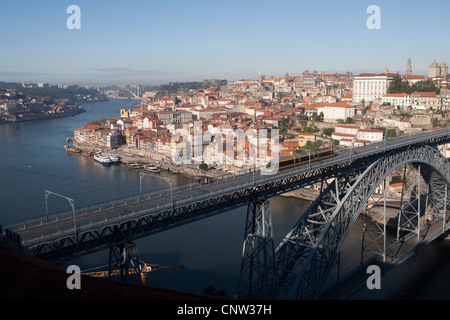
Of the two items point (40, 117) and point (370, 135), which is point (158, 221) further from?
point (40, 117)

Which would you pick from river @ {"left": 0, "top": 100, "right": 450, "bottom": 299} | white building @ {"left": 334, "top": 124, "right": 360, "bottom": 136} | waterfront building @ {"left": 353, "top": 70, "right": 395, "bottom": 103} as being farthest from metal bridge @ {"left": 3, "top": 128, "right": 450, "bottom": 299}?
waterfront building @ {"left": 353, "top": 70, "right": 395, "bottom": 103}

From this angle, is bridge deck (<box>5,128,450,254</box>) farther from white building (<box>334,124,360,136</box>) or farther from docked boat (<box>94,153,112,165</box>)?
docked boat (<box>94,153,112,165</box>)

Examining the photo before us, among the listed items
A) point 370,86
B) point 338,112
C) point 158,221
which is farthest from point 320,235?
point 370,86

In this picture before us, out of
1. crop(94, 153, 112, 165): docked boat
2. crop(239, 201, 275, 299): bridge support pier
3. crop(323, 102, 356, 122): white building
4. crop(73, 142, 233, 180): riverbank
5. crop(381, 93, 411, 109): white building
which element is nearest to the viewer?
crop(239, 201, 275, 299): bridge support pier

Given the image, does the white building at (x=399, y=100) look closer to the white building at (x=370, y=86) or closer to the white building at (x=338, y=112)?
the white building at (x=338, y=112)

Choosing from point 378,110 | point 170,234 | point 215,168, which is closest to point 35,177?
point 215,168
